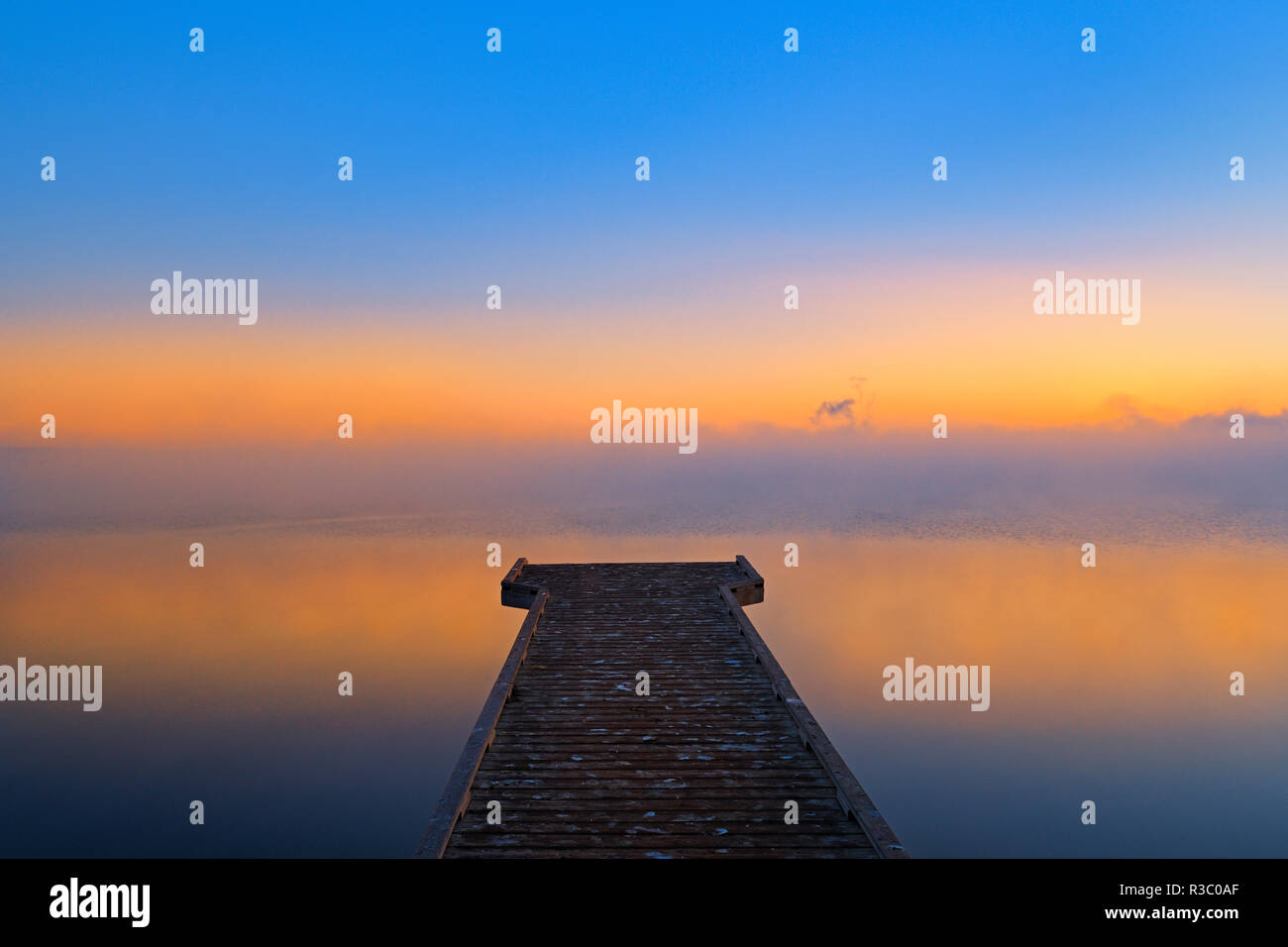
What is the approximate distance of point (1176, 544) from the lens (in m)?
35.7

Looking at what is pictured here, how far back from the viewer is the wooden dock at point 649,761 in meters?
6.05

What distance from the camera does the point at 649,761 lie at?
7.57 meters

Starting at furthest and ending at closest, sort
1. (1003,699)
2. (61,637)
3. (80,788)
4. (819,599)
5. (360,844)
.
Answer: (819,599) → (61,637) → (1003,699) → (80,788) → (360,844)

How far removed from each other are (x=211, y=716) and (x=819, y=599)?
52.2ft

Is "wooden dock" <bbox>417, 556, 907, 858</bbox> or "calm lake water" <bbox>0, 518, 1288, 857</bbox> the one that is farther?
"calm lake water" <bbox>0, 518, 1288, 857</bbox>

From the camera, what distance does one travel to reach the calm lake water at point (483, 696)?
34.3 ft

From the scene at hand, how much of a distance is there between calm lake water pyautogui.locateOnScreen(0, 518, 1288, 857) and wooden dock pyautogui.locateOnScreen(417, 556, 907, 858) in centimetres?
294

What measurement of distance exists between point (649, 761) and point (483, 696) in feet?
27.7

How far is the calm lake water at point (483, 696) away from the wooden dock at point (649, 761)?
2943mm

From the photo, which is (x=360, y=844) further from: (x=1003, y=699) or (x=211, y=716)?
(x=1003, y=699)

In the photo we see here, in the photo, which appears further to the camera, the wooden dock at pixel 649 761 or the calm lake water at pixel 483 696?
the calm lake water at pixel 483 696

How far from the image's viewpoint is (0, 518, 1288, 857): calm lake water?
10.5 m

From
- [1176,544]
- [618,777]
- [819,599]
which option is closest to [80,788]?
[618,777]

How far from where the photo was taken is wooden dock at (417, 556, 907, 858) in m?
6.05
